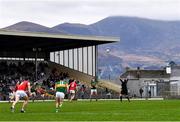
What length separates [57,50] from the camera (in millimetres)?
89562

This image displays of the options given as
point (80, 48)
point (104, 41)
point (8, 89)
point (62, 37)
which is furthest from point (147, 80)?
point (8, 89)

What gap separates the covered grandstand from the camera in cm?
7325

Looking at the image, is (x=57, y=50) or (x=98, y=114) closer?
(x=98, y=114)

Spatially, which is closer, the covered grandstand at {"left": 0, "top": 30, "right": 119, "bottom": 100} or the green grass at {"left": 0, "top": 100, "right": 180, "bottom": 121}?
the green grass at {"left": 0, "top": 100, "right": 180, "bottom": 121}

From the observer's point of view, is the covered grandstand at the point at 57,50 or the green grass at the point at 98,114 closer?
the green grass at the point at 98,114

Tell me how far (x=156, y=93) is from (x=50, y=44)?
16093mm

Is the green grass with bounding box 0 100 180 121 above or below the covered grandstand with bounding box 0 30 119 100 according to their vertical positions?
below

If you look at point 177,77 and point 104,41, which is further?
point 177,77

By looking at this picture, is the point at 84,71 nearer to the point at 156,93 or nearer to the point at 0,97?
the point at 156,93

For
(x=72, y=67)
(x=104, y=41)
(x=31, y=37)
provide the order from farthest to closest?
(x=72, y=67)
(x=104, y=41)
(x=31, y=37)

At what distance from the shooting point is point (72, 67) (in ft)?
297

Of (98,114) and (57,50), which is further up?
(57,50)

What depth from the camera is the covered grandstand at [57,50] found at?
73.2 m

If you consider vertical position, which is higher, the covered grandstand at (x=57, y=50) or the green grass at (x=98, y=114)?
the covered grandstand at (x=57, y=50)
